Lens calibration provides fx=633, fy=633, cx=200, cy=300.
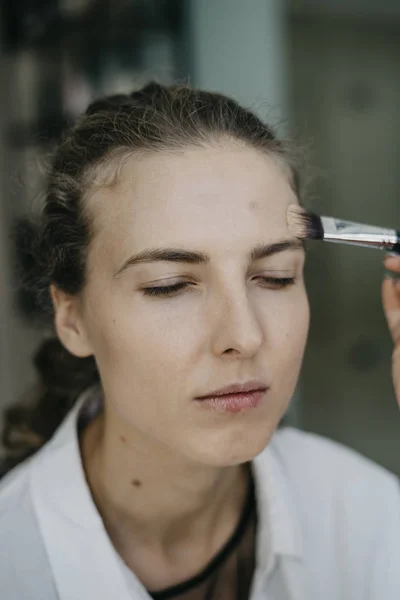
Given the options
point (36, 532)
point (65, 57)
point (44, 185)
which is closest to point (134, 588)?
point (36, 532)

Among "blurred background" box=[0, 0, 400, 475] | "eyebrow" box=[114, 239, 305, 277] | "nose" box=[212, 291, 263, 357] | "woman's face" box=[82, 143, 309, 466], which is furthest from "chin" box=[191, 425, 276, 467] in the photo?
"blurred background" box=[0, 0, 400, 475]

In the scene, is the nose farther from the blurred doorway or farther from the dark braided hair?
the blurred doorway

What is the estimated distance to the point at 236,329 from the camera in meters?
0.70

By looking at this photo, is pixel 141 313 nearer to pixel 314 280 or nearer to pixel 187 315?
pixel 187 315

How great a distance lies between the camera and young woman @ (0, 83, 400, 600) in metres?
0.72

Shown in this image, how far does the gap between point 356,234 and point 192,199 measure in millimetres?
201

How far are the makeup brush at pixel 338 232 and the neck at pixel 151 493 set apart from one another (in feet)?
1.09

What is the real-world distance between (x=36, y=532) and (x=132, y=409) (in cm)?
20

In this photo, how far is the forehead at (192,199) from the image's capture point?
0.72 meters

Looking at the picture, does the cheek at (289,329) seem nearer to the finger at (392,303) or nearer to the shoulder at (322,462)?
the finger at (392,303)

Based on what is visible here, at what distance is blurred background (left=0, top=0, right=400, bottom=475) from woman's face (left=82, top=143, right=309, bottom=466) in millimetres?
880

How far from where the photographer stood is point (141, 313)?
0.73m

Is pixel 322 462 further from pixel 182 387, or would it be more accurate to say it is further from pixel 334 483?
pixel 182 387

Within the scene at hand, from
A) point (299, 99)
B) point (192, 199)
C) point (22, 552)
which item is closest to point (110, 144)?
point (192, 199)
